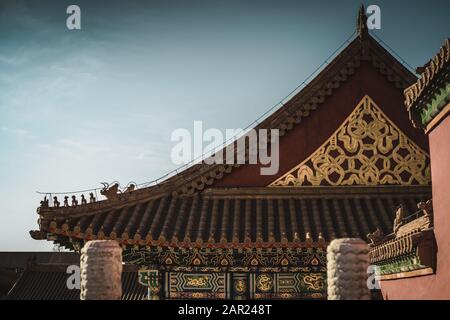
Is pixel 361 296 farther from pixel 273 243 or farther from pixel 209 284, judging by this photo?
pixel 209 284

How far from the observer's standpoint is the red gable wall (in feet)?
40.2

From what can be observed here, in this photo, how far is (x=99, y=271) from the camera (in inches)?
295

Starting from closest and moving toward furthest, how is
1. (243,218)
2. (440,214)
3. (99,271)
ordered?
(440,214) < (99,271) < (243,218)

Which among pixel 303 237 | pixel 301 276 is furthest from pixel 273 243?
pixel 301 276

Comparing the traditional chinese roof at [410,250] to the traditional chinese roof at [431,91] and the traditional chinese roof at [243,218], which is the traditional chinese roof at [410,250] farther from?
the traditional chinese roof at [243,218]

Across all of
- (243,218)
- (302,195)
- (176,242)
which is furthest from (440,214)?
(302,195)

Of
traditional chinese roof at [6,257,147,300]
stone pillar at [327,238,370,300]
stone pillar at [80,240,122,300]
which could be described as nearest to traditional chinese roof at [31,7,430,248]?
stone pillar at [80,240,122,300]

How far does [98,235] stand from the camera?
1045 cm

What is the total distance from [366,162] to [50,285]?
73.6 feet

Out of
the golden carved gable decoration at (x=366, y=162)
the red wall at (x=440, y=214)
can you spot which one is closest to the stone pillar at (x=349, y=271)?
the red wall at (x=440, y=214)

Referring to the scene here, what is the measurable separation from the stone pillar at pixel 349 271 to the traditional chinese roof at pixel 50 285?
23.3m

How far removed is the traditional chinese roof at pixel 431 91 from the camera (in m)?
6.39

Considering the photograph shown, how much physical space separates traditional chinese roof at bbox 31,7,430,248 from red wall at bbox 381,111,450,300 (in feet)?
10.8

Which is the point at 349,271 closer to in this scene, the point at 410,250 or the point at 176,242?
the point at 410,250
